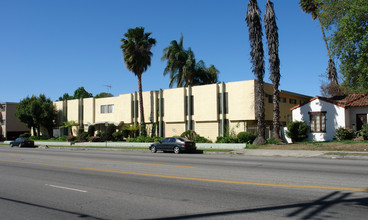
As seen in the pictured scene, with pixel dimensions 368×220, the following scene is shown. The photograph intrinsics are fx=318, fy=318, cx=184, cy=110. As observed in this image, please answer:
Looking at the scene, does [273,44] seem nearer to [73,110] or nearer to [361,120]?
[361,120]

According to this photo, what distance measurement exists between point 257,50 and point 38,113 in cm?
3786

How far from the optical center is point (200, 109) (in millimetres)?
35625

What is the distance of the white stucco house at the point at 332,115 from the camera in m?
28.4

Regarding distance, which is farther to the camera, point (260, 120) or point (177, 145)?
point (260, 120)

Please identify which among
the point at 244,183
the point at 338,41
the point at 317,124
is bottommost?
the point at 244,183

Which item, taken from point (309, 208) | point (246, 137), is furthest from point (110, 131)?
point (309, 208)

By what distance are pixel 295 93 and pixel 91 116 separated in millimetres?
28611

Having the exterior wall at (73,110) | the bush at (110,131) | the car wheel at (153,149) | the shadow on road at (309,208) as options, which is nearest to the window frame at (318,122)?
the car wheel at (153,149)

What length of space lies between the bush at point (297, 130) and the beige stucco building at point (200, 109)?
2.34 m

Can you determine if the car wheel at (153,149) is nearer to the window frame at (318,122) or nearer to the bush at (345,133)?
the window frame at (318,122)

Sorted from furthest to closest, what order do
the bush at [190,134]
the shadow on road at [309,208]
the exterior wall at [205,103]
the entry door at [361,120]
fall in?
1. the exterior wall at [205,103]
2. the bush at [190,134]
3. the entry door at [361,120]
4. the shadow on road at [309,208]

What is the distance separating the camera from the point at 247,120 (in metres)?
32.3

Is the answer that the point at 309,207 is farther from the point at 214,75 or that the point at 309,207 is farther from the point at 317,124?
the point at 214,75

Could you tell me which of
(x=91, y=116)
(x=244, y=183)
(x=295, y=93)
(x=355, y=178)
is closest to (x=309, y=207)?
(x=244, y=183)
